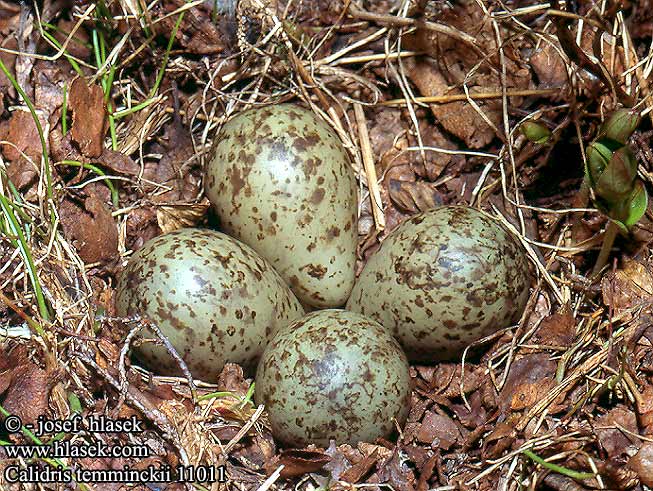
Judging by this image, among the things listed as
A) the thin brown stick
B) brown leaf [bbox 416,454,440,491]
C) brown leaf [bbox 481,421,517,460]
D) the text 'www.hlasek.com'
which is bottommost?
brown leaf [bbox 416,454,440,491]

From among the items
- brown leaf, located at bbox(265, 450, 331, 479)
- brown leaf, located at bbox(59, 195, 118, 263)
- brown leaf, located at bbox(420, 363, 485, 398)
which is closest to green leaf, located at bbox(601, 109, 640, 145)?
brown leaf, located at bbox(420, 363, 485, 398)

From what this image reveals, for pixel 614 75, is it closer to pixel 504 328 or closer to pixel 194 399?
pixel 504 328

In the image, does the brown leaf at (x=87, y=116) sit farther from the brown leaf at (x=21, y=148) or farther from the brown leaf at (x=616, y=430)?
the brown leaf at (x=616, y=430)

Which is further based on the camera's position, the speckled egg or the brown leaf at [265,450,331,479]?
the speckled egg

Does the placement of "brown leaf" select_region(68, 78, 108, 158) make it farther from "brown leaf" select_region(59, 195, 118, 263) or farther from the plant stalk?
the plant stalk

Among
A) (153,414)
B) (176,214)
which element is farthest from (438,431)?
(176,214)

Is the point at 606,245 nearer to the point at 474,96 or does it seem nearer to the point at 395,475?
the point at 474,96

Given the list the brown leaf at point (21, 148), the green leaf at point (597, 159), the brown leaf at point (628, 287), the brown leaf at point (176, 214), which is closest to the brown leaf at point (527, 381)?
the brown leaf at point (628, 287)
